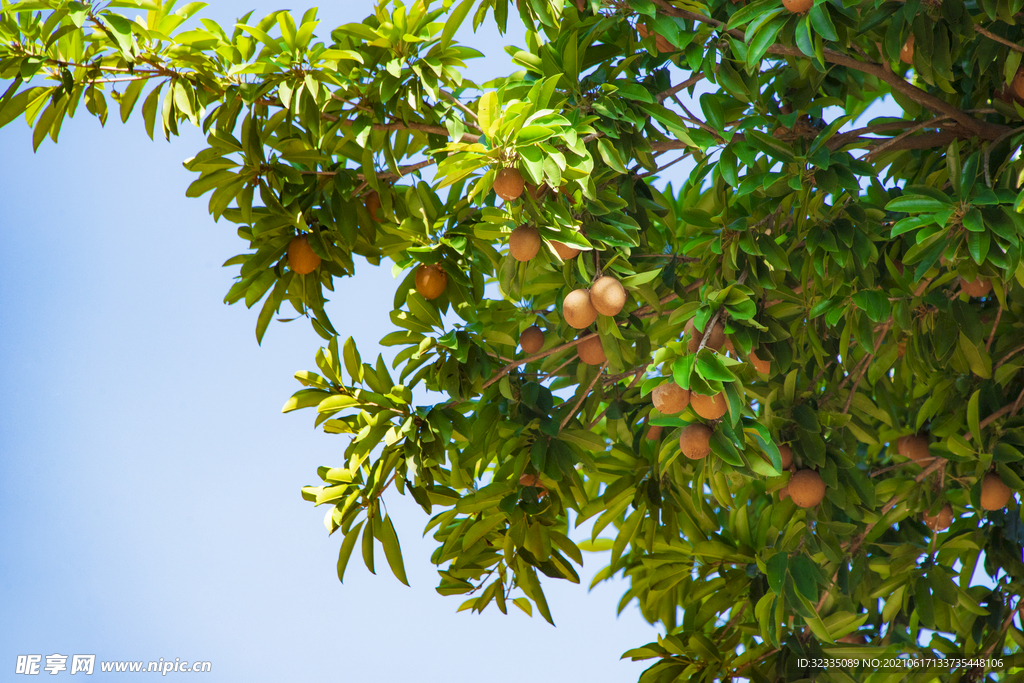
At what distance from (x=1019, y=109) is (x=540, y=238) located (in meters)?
1.17

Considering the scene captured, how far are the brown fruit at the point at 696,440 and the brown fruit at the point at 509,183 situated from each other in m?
0.57

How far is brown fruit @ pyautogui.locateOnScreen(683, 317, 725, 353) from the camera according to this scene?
1.88 m

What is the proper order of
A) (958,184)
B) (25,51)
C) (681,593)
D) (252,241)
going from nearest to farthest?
(958,184) → (25,51) → (252,241) → (681,593)

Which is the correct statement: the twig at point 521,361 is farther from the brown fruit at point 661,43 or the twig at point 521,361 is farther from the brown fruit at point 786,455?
the brown fruit at point 661,43

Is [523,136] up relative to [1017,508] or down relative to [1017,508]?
up

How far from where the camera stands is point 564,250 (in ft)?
6.06

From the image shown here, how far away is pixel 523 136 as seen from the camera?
171 cm

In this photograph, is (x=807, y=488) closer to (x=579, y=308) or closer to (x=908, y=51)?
(x=579, y=308)

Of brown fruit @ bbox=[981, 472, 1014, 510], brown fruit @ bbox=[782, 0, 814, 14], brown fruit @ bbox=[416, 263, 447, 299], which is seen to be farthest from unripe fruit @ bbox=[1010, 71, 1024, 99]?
brown fruit @ bbox=[416, 263, 447, 299]

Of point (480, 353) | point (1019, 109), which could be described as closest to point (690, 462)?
point (480, 353)

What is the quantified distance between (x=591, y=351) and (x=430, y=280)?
435 mm

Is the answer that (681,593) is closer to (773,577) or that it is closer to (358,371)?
(773,577)

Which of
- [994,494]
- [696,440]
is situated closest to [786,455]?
[994,494]

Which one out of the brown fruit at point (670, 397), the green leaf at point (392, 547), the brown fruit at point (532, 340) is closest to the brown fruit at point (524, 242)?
the brown fruit at point (670, 397)
